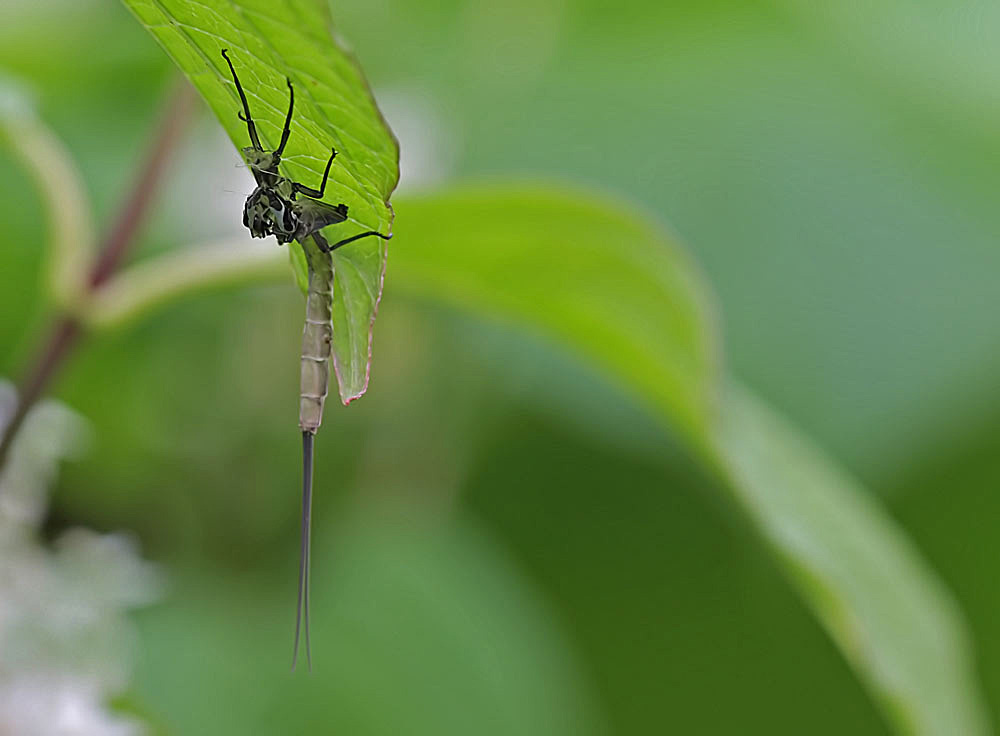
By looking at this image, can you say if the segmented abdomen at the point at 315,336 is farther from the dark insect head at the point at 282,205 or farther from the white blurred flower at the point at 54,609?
the white blurred flower at the point at 54,609

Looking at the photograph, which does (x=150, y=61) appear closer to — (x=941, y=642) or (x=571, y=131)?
(x=571, y=131)

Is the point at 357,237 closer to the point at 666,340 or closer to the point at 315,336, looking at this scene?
the point at 315,336

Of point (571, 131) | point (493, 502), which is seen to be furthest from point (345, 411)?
point (571, 131)

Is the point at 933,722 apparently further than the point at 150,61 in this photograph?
No

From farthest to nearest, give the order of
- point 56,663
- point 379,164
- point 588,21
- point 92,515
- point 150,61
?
1. point 588,21
2. point 150,61
3. point 92,515
4. point 56,663
5. point 379,164

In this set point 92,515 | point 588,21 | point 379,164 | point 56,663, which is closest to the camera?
point 379,164

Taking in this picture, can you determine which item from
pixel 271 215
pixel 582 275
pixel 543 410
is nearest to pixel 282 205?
pixel 271 215

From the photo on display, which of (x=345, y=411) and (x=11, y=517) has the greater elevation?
(x=345, y=411)
